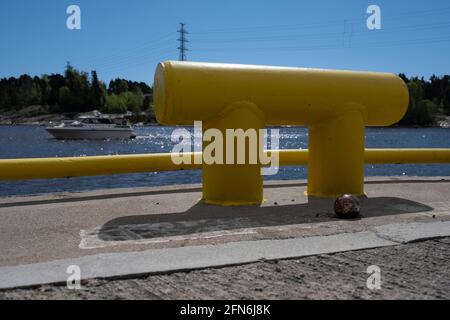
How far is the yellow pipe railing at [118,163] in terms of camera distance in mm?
6828

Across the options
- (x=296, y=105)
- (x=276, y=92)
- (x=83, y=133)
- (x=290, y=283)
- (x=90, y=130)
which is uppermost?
(x=276, y=92)

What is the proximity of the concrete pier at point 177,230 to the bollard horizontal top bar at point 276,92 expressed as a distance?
1078 mm

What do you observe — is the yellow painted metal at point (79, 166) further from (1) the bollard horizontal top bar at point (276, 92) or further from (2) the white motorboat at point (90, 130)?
(2) the white motorboat at point (90, 130)

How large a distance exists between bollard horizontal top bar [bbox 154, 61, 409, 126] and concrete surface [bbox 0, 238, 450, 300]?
2645 millimetres

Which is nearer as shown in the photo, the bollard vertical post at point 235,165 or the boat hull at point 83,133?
the bollard vertical post at point 235,165

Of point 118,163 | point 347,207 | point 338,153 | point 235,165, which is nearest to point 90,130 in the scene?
point 118,163

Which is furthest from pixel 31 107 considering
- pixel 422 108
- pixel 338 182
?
pixel 338 182

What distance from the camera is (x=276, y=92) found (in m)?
6.18

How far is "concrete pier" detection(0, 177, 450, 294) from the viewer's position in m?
3.61

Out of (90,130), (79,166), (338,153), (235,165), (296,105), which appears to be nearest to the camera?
(235,165)

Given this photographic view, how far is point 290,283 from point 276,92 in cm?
332

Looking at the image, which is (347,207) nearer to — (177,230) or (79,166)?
(177,230)

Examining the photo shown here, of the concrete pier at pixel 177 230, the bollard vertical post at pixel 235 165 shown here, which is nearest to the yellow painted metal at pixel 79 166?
the concrete pier at pixel 177 230
